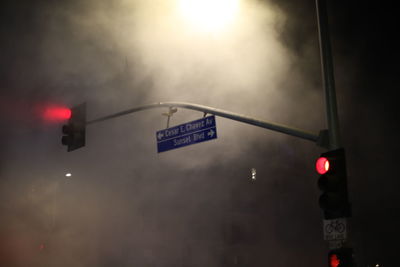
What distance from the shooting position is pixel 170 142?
7176mm

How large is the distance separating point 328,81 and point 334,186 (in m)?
1.18

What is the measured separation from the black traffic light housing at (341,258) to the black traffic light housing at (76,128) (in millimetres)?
4109

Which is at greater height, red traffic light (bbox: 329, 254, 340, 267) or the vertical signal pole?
the vertical signal pole

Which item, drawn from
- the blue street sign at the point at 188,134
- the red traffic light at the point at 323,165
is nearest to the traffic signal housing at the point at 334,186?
the red traffic light at the point at 323,165

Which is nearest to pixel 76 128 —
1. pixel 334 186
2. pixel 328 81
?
pixel 328 81

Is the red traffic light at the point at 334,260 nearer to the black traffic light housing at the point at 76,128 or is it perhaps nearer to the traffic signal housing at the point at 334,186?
the traffic signal housing at the point at 334,186

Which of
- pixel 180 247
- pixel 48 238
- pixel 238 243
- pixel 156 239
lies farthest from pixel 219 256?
pixel 48 238

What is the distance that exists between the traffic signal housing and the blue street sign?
2.31 m

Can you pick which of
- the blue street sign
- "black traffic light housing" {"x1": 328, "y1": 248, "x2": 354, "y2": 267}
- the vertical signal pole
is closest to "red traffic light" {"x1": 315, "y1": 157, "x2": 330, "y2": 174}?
the vertical signal pole

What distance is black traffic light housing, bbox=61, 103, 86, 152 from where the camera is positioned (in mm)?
6855

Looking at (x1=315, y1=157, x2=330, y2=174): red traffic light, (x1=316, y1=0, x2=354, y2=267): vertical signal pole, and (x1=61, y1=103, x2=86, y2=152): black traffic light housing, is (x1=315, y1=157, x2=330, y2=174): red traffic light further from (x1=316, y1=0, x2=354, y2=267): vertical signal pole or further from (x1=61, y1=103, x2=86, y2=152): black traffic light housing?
(x1=61, y1=103, x2=86, y2=152): black traffic light housing

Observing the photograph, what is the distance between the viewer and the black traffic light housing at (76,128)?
6855 mm

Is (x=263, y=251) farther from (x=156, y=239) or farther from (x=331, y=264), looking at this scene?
(x=331, y=264)

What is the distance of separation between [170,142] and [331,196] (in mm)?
3331
